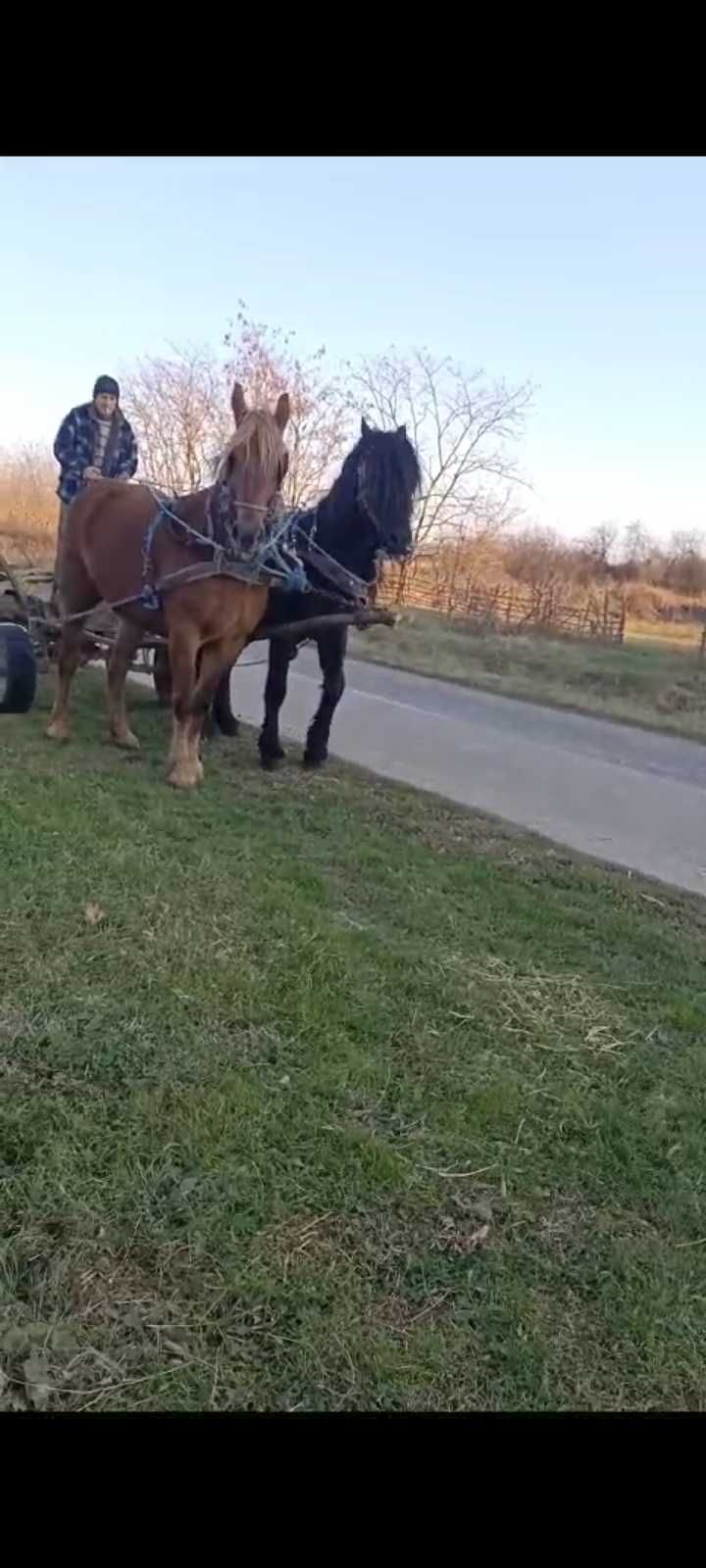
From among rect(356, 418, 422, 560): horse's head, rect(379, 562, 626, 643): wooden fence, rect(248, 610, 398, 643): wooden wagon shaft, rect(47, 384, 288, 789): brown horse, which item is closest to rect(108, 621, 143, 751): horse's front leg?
rect(47, 384, 288, 789): brown horse

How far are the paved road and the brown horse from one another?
53.1 inches

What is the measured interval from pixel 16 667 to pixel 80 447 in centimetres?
179

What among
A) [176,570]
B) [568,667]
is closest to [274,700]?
[176,570]

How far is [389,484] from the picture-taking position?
6266mm

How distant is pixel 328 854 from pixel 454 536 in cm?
2687

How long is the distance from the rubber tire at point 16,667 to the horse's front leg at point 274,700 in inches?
67.3

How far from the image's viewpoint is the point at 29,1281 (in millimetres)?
2102

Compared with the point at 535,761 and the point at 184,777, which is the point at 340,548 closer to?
the point at 184,777

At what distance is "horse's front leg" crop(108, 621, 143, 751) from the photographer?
713 cm

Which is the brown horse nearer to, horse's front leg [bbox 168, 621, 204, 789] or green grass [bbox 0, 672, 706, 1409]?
horse's front leg [bbox 168, 621, 204, 789]
